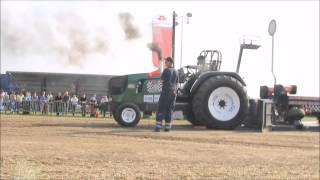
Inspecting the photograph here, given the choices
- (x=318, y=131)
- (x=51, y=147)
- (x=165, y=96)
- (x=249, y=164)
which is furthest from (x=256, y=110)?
(x=51, y=147)

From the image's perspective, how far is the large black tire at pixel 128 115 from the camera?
16.1 meters

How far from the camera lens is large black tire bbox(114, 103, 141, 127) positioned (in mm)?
16094

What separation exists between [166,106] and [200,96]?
2.43m

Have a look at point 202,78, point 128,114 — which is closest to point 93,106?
point 128,114

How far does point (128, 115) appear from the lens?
53.2 ft

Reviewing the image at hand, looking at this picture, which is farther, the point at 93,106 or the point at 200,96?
the point at 93,106

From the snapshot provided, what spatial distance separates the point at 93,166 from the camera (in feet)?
29.7

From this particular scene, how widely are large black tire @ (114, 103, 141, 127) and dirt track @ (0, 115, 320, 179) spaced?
2.71 metres

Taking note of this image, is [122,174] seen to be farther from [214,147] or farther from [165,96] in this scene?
[165,96]

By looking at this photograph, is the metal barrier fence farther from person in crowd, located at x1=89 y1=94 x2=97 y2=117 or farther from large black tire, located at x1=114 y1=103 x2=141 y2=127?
large black tire, located at x1=114 y1=103 x2=141 y2=127

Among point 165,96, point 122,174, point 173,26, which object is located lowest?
point 122,174

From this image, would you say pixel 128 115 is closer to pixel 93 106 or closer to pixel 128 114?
pixel 128 114

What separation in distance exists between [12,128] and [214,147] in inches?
187

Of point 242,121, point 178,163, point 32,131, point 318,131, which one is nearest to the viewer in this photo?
point 178,163
